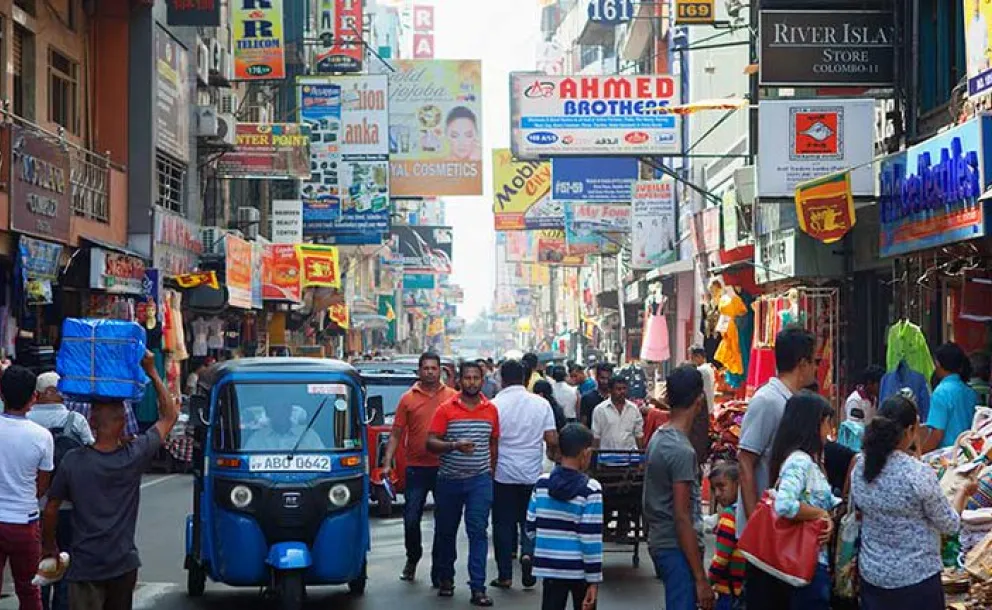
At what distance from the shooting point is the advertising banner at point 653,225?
38531 mm

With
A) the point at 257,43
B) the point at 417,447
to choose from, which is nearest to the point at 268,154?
the point at 257,43

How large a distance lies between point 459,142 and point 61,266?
21.3 metres

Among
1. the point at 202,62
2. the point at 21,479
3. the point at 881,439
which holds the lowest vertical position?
the point at 21,479

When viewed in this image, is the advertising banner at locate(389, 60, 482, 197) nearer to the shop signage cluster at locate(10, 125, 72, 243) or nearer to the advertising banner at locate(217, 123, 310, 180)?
the advertising banner at locate(217, 123, 310, 180)

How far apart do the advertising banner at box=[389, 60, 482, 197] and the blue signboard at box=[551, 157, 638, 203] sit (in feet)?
16.0

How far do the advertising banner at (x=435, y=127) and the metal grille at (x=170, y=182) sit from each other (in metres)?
10.9

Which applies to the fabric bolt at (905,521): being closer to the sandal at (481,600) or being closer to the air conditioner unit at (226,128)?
the sandal at (481,600)

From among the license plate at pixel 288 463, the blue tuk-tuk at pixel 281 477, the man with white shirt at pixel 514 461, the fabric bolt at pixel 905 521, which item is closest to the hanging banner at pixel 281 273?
the man with white shirt at pixel 514 461

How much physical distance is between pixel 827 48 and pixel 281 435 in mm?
10209

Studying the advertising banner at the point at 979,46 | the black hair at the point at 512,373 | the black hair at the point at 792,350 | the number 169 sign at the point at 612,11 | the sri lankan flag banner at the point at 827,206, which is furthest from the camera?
the number 169 sign at the point at 612,11

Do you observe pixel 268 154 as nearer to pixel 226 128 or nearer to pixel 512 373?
pixel 226 128

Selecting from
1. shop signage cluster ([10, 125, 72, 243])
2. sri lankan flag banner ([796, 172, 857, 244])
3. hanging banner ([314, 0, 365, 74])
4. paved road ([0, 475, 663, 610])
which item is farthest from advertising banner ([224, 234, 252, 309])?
sri lankan flag banner ([796, 172, 857, 244])

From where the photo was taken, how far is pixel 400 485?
698 inches

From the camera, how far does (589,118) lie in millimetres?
28078
